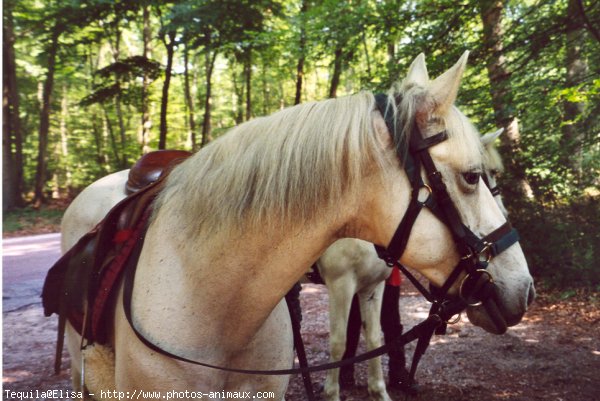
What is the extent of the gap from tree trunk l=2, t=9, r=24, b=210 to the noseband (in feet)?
59.4

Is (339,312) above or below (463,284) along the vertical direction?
below

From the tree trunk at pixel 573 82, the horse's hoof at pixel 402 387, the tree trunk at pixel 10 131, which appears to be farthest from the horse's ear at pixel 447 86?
the tree trunk at pixel 10 131

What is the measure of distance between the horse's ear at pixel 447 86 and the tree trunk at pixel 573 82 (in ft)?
14.1

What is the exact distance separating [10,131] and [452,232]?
20181 millimetres

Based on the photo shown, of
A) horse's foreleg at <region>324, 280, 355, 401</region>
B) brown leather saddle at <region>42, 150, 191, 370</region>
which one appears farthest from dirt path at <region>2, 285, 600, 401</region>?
brown leather saddle at <region>42, 150, 191, 370</region>

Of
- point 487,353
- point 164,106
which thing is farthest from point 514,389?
point 164,106

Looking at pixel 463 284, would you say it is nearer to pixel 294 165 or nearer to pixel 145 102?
pixel 294 165

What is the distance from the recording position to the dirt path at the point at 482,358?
4078 millimetres

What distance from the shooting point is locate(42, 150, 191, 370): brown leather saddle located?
1886 millimetres

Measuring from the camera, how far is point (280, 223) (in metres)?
1.53

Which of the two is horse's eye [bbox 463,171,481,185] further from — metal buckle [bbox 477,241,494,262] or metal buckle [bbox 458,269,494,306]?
metal buckle [bbox 458,269,494,306]

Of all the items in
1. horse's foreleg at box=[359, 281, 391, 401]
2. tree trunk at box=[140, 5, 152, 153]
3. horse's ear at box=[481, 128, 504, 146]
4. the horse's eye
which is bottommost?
horse's foreleg at box=[359, 281, 391, 401]

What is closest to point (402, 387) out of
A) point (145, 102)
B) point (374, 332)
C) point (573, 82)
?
point (374, 332)

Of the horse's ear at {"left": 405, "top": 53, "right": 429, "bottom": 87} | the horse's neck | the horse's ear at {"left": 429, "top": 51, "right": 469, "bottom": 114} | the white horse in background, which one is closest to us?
the horse's ear at {"left": 429, "top": 51, "right": 469, "bottom": 114}
